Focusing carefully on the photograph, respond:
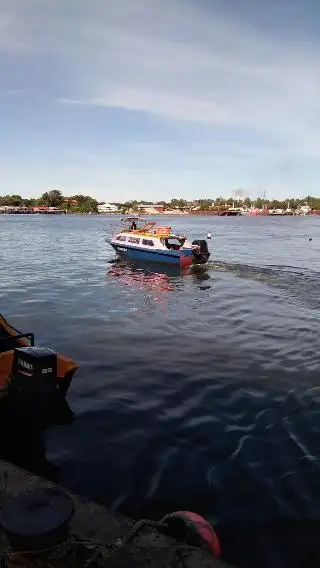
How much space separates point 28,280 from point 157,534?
1075 inches

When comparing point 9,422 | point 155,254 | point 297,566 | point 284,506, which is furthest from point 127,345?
point 155,254

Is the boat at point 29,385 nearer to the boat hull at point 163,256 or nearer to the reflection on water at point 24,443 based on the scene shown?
the reflection on water at point 24,443

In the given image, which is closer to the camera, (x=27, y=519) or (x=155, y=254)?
(x=27, y=519)

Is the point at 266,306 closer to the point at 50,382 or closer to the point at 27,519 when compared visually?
the point at 50,382

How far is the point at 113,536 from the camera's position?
5.20 metres

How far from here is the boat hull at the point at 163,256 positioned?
3662cm

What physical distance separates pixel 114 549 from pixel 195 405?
244 inches

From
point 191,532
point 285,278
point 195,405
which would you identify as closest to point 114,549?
point 191,532

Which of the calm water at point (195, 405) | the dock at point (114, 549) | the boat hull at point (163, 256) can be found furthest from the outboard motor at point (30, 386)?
the boat hull at point (163, 256)

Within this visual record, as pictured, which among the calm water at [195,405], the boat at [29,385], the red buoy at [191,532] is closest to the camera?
the red buoy at [191,532]

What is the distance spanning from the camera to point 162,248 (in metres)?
37.6

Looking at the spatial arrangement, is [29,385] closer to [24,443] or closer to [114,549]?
→ [24,443]

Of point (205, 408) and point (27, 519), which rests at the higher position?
point (27, 519)

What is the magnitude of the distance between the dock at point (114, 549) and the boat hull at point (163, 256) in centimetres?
3151
